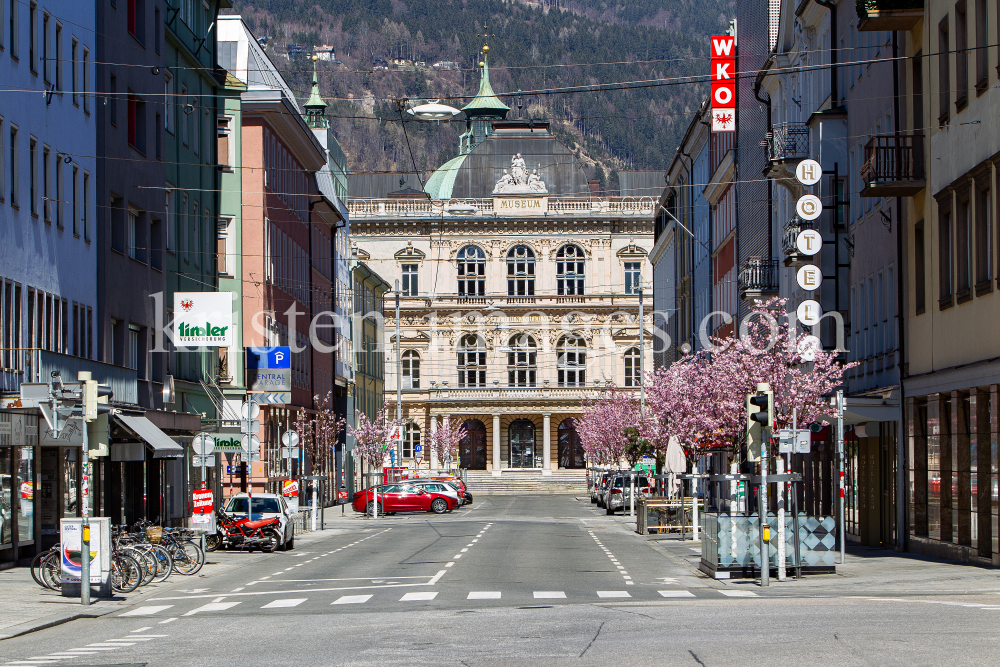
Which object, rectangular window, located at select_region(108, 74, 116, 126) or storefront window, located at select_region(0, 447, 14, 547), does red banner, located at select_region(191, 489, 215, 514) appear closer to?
storefront window, located at select_region(0, 447, 14, 547)

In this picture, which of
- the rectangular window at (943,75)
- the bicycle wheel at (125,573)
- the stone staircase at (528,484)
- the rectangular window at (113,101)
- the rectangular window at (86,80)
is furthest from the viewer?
the stone staircase at (528,484)

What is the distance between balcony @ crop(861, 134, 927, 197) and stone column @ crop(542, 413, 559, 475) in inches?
3287

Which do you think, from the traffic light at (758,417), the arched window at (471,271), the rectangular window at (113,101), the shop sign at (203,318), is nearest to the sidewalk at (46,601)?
the shop sign at (203,318)

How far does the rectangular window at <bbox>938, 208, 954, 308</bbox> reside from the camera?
2938 centimetres

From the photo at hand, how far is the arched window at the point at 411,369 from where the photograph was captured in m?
116

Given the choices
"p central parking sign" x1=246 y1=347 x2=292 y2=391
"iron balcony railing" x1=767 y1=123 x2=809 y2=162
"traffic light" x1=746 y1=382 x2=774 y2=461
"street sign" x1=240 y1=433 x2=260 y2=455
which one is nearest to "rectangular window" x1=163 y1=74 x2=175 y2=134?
"p central parking sign" x1=246 y1=347 x2=292 y2=391

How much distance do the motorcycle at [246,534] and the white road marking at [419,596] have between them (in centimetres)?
1398

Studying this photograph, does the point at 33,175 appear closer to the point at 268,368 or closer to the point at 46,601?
the point at 46,601

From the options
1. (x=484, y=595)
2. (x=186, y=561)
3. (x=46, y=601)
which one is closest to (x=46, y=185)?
(x=186, y=561)

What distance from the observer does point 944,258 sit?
2966 centimetres

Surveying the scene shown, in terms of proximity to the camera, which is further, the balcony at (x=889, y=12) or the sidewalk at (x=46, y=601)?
the balcony at (x=889, y=12)

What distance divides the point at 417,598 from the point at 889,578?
8208mm

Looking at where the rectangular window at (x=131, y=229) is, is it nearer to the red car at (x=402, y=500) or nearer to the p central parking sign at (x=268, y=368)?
the p central parking sign at (x=268, y=368)

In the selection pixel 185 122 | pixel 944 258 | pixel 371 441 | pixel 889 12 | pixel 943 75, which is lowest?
pixel 371 441
